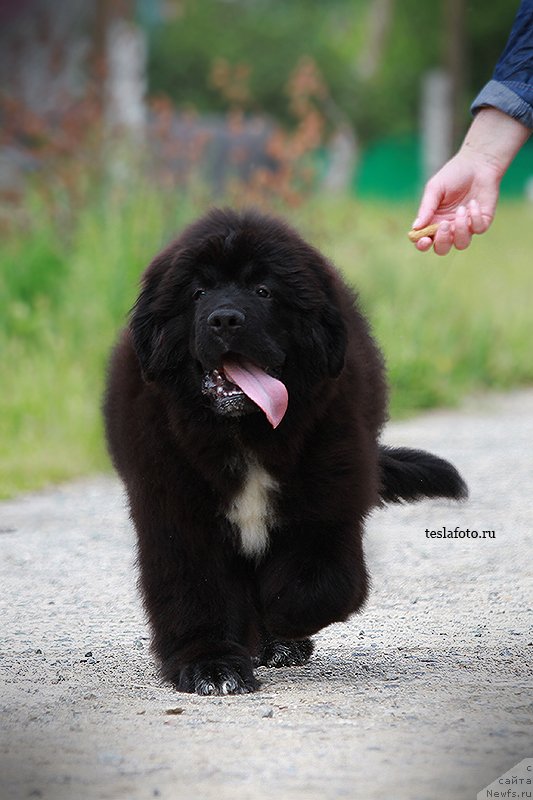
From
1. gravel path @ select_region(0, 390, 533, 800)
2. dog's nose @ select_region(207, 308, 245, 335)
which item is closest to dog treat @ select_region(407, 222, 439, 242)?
dog's nose @ select_region(207, 308, 245, 335)

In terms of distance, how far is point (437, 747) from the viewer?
3.48 metres

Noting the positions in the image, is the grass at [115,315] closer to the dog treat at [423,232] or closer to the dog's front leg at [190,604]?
the dog's front leg at [190,604]

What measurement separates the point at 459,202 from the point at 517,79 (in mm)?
379

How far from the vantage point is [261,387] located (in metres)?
4.28

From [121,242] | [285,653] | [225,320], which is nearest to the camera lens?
[225,320]

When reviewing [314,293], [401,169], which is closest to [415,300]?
[314,293]

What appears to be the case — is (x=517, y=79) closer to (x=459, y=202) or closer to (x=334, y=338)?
(x=459, y=202)

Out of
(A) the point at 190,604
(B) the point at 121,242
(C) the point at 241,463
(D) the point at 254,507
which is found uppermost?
(B) the point at 121,242

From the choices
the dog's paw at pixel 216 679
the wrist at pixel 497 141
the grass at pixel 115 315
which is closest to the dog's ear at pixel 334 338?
the wrist at pixel 497 141

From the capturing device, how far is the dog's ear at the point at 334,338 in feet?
14.5

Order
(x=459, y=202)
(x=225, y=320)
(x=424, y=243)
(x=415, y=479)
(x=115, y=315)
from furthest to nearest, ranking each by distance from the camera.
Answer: (x=115, y=315)
(x=415, y=479)
(x=459, y=202)
(x=225, y=320)
(x=424, y=243)

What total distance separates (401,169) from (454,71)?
13.1 metres

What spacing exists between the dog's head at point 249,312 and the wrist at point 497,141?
599mm

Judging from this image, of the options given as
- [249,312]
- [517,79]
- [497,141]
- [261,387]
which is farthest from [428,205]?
[261,387]
